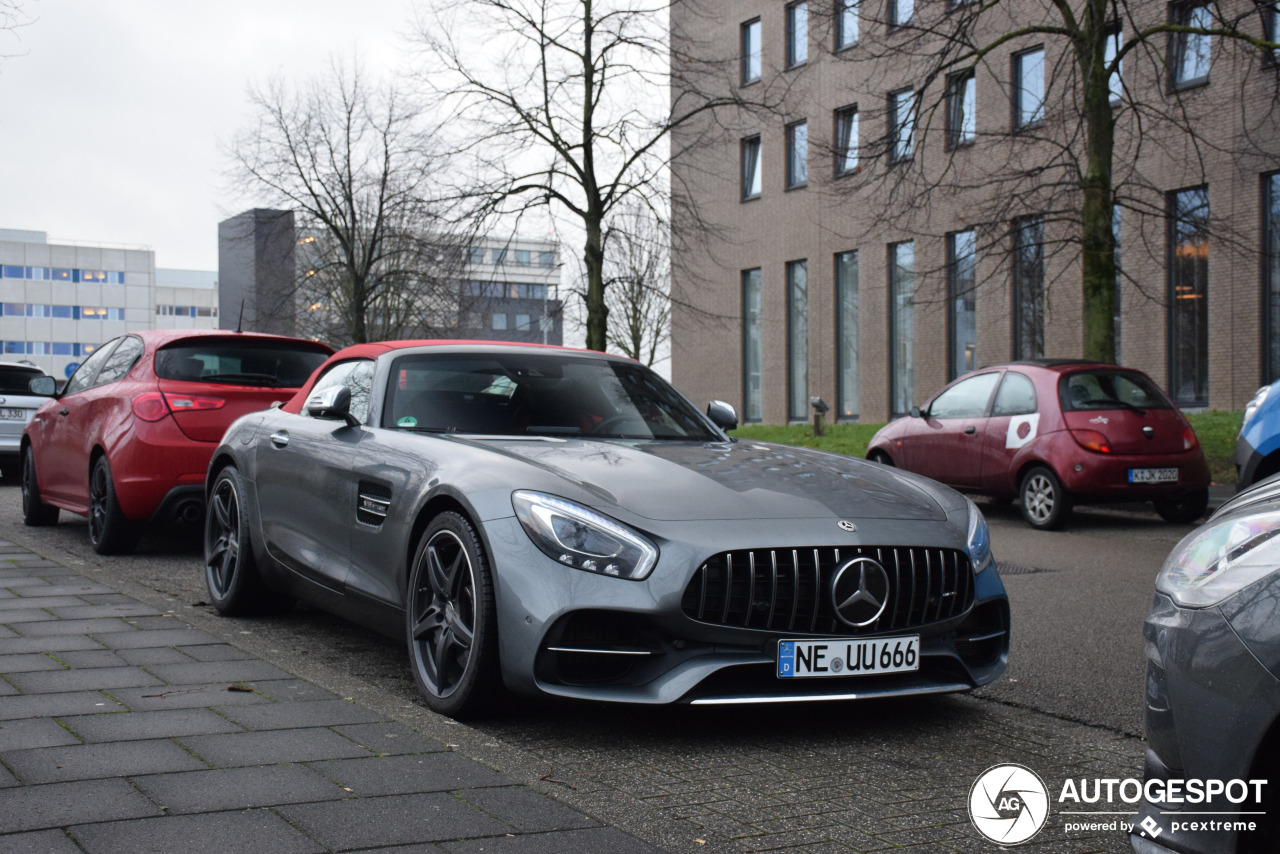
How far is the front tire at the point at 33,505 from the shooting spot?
10.3 m

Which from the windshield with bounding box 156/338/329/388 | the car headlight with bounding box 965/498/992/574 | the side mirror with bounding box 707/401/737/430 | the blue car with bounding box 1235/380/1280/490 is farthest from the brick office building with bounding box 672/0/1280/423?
the car headlight with bounding box 965/498/992/574

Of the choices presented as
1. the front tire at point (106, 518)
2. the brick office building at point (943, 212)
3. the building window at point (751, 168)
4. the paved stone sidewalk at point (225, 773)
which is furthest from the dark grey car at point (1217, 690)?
the building window at point (751, 168)

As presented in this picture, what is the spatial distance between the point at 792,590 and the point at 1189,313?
72.5 ft

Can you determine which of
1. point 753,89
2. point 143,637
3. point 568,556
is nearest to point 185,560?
A: point 143,637

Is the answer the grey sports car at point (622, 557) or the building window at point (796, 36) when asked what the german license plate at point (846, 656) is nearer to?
the grey sports car at point (622, 557)

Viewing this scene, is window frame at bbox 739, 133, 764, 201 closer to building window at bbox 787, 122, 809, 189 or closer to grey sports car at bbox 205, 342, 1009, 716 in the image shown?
building window at bbox 787, 122, 809, 189

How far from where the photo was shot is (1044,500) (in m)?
11.1

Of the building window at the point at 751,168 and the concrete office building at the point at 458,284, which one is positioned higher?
the building window at the point at 751,168

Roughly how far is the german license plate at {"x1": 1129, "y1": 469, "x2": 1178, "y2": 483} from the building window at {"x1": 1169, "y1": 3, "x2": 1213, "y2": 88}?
453 inches

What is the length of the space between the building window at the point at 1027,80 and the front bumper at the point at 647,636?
2436 centimetres

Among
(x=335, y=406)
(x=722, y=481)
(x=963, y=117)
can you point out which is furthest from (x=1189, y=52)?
(x=722, y=481)

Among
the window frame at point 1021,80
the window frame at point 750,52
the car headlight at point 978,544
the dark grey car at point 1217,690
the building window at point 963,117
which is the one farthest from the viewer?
the window frame at point 750,52

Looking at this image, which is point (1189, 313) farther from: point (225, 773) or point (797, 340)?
point (225, 773)

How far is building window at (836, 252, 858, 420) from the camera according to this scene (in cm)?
3123
